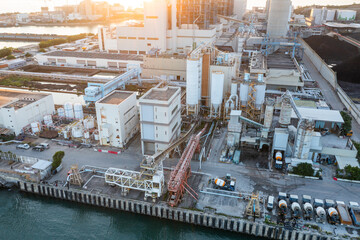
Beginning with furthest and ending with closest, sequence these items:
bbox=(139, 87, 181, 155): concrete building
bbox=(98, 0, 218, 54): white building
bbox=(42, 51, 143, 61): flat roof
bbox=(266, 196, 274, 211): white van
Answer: bbox=(42, 51, 143, 61): flat roof, bbox=(98, 0, 218, 54): white building, bbox=(139, 87, 181, 155): concrete building, bbox=(266, 196, 274, 211): white van

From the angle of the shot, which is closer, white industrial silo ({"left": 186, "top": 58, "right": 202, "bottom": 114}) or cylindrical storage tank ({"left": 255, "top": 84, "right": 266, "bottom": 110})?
cylindrical storage tank ({"left": 255, "top": 84, "right": 266, "bottom": 110})

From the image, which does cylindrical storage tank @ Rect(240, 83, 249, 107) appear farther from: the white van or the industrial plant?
the white van

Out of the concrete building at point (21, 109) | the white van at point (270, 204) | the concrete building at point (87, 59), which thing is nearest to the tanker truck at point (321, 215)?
the white van at point (270, 204)

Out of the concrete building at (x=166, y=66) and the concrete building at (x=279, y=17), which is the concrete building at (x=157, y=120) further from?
the concrete building at (x=279, y=17)

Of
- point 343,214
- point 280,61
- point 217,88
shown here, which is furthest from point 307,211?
point 280,61

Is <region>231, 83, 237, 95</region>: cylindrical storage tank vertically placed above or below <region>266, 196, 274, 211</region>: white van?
above

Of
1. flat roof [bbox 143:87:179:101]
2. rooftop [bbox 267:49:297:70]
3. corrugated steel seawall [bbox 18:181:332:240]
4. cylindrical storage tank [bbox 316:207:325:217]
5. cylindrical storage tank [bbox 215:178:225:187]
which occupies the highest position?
flat roof [bbox 143:87:179:101]

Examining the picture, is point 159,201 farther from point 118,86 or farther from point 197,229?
point 118,86

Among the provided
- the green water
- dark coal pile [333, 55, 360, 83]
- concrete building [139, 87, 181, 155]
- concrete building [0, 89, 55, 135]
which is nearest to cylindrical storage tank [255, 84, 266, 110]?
concrete building [139, 87, 181, 155]

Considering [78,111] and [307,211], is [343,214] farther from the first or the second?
[78,111]
